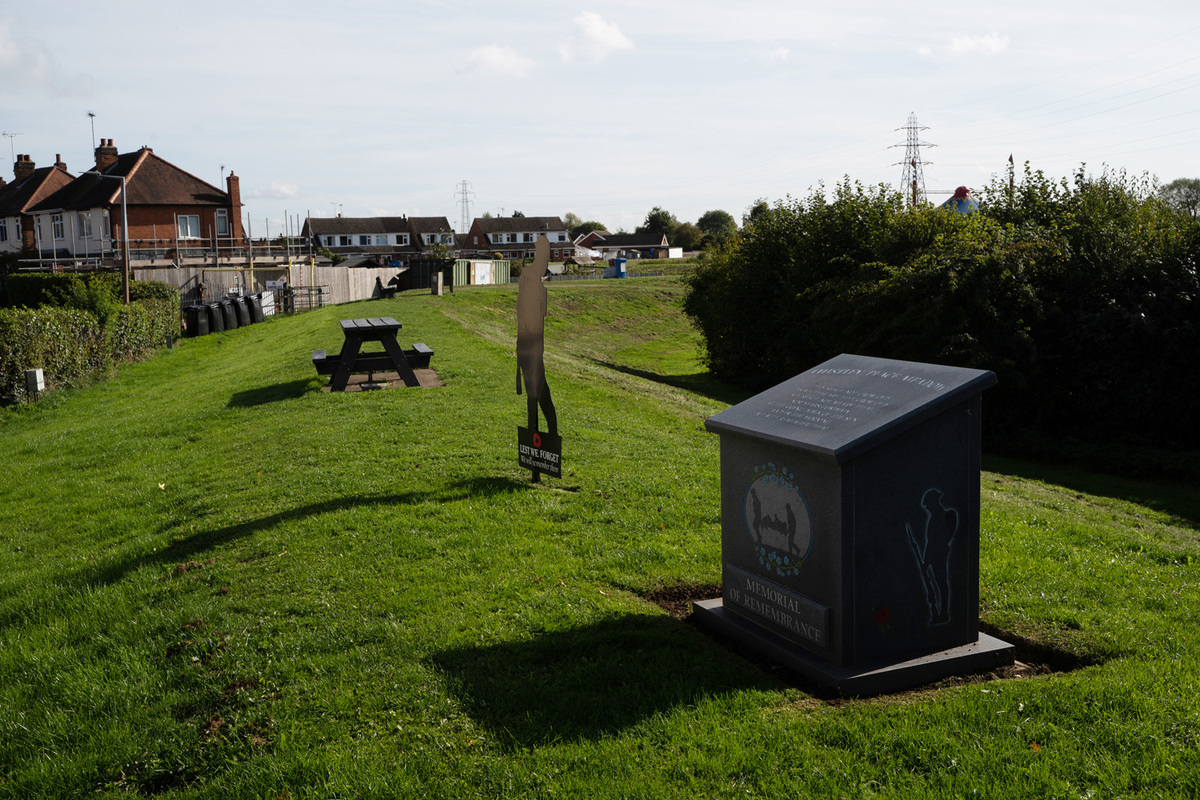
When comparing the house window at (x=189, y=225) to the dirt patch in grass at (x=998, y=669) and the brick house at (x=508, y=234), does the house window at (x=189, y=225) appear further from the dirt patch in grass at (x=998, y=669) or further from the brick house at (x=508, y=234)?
the dirt patch in grass at (x=998, y=669)

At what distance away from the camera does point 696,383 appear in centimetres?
2928

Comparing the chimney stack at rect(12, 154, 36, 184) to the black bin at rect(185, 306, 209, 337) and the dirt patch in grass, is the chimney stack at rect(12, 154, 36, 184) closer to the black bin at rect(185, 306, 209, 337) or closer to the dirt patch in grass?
the black bin at rect(185, 306, 209, 337)

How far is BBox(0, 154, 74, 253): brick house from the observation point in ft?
195

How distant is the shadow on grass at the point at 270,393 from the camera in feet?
47.2

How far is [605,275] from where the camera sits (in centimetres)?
6619

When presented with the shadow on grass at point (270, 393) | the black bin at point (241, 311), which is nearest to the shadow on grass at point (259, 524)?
the shadow on grass at point (270, 393)

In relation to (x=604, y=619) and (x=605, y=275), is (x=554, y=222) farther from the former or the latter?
(x=604, y=619)

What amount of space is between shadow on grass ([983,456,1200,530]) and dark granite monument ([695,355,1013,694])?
8.91 metres

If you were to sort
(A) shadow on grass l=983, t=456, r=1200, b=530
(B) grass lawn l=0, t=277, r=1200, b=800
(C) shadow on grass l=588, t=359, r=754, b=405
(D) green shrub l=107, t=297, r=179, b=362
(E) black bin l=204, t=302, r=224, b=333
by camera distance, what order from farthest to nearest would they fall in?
(E) black bin l=204, t=302, r=224, b=333 → (C) shadow on grass l=588, t=359, r=754, b=405 → (D) green shrub l=107, t=297, r=179, b=362 → (A) shadow on grass l=983, t=456, r=1200, b=530 → (B) grass lawn l=0, t=277, r=1200, b=800

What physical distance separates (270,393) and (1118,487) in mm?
14778

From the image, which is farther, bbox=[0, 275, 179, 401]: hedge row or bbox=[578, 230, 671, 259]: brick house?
bbox=[578, 230, 671, 259]: brick house

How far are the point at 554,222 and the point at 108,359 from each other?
8523cm

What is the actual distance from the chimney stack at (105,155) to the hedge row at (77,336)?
32.8m

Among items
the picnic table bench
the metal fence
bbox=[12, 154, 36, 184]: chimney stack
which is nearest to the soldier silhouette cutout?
the picnic table bench
